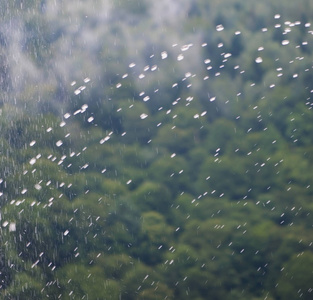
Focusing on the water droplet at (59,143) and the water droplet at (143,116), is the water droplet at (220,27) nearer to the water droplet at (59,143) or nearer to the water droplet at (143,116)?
the water droplet at (143,116)

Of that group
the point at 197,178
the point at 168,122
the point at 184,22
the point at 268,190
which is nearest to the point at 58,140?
the point at 168,122

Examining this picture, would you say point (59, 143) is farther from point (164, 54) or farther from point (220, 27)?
point (220, 27)

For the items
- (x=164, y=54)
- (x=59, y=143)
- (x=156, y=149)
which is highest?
(x=164, y=54)

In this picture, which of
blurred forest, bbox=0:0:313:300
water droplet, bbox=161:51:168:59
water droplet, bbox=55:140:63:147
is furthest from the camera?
water droplet, bbox=161:51:168:59

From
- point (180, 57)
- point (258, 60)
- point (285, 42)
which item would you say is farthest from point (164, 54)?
point (285, 42)

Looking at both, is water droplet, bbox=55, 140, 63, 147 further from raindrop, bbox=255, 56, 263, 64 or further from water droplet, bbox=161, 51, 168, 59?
raindrop, bbox=255, 56, 263, 64

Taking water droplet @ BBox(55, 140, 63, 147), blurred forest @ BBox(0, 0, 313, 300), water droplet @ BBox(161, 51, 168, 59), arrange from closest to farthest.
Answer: blurred forest @ BBox(0, 0, 313, 300) < water droplet @ BBox(55, 140, 63, 147) < water droplet @ BBox(161, 51, 168, 59)

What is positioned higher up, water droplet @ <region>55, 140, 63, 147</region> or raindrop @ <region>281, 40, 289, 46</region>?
raindrop @ <region>281, 40, 289, 46</region>

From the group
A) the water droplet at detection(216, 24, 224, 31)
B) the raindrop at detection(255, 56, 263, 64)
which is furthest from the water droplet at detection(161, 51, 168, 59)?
the raindrop at detection(255, 56, 263, 64)

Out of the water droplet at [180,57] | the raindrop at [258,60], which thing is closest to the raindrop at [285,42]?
the raindrop at [258,60]

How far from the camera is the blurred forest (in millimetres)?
2893

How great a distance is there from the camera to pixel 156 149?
10.0 feet

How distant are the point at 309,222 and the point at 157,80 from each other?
127 cm

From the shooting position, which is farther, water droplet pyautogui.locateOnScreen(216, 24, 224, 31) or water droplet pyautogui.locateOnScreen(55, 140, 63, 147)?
water droplet pyautogui.locateOnScreen(216, 24, 224, 31)
